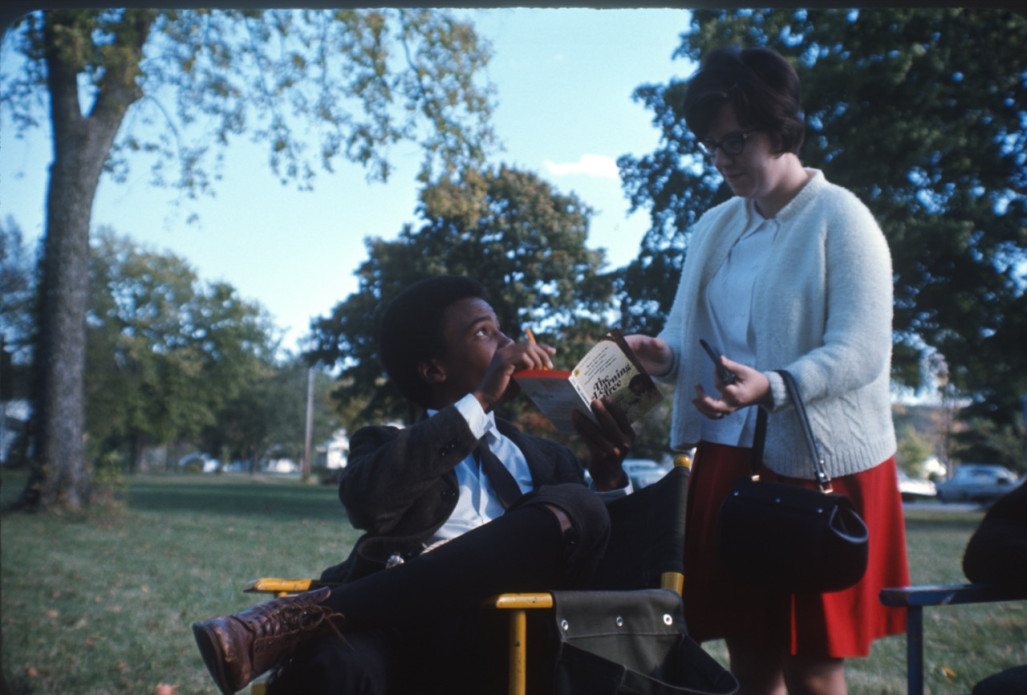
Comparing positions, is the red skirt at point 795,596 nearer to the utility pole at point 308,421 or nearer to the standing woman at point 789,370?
the standing woman at point 789,370

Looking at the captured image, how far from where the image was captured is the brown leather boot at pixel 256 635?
155 centimetres

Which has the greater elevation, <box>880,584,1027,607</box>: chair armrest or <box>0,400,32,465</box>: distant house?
<box>0,400,32,465</box>: distant house

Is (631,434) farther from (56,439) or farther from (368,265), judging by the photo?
(368,265)

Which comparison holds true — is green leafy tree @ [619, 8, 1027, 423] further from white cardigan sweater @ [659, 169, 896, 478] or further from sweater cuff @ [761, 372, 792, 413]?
sweater cuff @ [761, 372, 792, 413]

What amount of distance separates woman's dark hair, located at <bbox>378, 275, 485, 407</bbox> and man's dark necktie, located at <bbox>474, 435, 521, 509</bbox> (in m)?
0.29

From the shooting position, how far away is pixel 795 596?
2068 mm

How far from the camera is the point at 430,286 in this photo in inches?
102

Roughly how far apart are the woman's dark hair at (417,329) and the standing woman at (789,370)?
1.94ft

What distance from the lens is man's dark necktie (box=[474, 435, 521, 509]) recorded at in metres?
2.31

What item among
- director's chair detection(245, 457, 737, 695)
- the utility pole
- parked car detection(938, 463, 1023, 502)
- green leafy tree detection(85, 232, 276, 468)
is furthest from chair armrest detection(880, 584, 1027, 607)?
green leafy tree detection(85, 232, 276, 468)

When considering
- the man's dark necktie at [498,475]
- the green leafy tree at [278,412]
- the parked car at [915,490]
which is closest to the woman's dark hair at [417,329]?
the man's dark necktie at [498,475]

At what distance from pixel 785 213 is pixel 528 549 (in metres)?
1.08

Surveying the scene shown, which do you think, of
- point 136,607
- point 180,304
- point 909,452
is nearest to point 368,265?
point 136,607

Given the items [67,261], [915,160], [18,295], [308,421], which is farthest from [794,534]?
[308,421]
